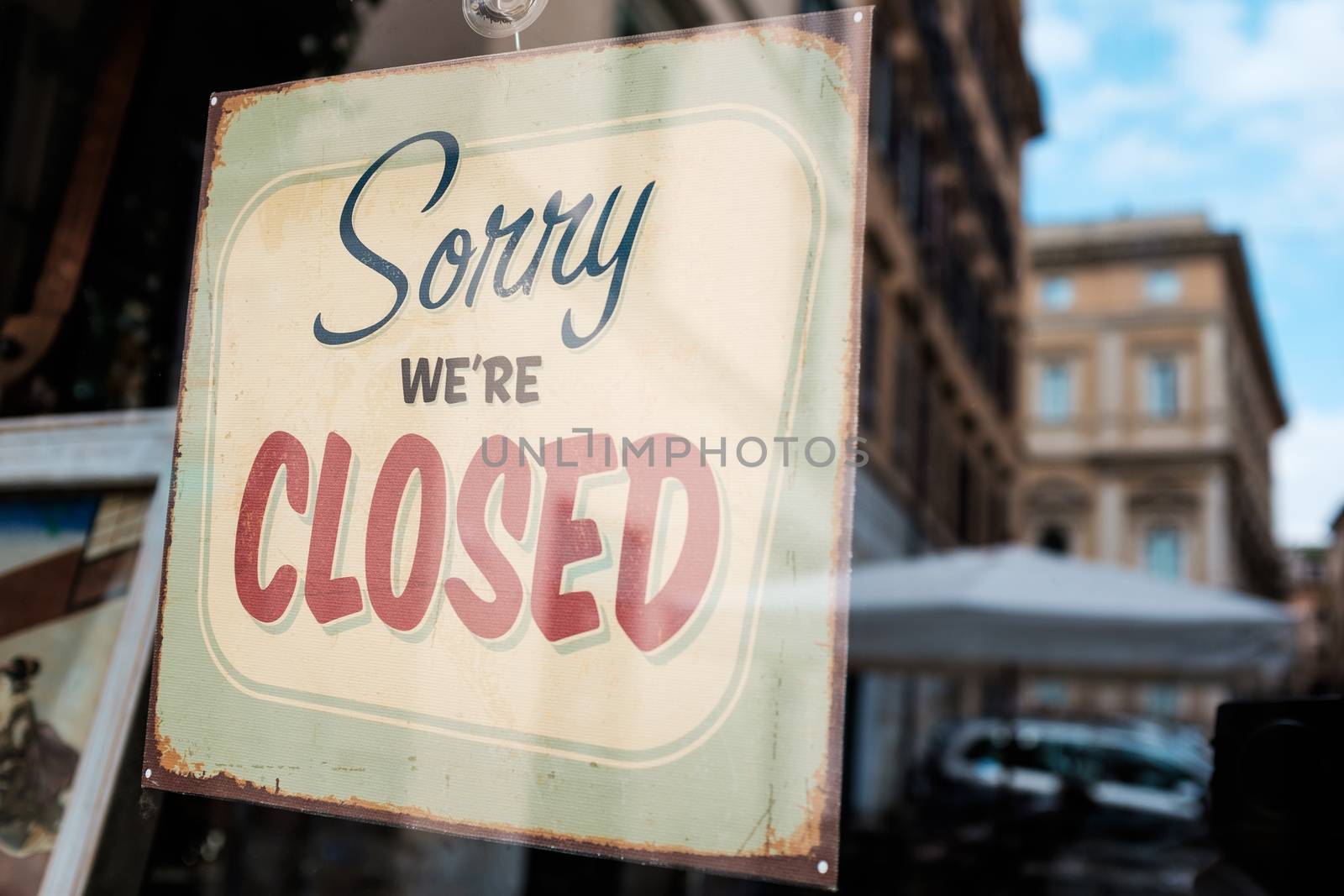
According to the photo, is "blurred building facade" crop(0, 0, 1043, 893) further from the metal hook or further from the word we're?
the word we're

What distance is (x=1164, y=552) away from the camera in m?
34.5

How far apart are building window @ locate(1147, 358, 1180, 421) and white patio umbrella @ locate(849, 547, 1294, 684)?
30885mm

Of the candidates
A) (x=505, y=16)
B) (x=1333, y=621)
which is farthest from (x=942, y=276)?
(x=1333, y=621)

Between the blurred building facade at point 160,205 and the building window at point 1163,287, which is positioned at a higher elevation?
the building window at point 1163,287

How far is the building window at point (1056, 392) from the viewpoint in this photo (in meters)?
36.1

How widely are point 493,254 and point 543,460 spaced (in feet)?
0.79

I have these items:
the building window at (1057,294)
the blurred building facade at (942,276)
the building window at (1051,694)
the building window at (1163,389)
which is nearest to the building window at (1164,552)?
the building window at (1163,389)

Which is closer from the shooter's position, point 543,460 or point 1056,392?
point 543,460

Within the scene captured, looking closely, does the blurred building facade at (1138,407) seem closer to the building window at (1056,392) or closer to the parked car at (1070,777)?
the building window at (1056,392)

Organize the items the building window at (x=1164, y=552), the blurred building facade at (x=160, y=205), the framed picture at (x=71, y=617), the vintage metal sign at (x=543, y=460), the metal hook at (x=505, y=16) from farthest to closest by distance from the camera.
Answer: the building window at (x=1164, y=552) < the blurred building facade at (x=160, y=205) < the framed picture at (x=71, y=617) < the metal hook at (x=505, y=16) < the vintage metal sign at (x=543, y=460)

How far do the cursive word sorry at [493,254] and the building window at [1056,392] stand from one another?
121 ft

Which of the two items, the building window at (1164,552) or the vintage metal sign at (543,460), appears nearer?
the vintage metal sign at (543,460)

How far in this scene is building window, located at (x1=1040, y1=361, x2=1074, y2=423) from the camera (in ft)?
119

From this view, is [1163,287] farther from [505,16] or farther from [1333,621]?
[505,16]
